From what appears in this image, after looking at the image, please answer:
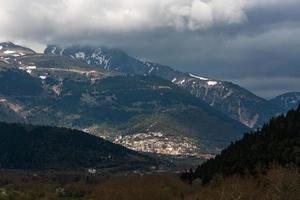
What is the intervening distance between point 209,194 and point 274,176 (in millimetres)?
23866

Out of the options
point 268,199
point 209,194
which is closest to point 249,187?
point 209,194

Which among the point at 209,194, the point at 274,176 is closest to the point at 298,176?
the point at 274,176

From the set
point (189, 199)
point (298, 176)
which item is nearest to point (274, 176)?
point (298, 176)

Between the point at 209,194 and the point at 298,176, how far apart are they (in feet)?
100

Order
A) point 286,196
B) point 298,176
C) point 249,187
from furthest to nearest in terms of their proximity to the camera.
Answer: point 249,187 → point 298,176 → point 286,196

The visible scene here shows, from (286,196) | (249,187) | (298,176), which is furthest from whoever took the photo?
(249,187)

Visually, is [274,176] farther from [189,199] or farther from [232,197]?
[189,199]

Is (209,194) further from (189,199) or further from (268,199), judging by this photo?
(268,199)

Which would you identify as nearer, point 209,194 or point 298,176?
point 298,176

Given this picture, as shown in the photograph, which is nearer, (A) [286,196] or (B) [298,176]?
(A) [286,196]

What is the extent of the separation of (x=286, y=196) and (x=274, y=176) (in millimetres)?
20018

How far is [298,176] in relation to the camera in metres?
154

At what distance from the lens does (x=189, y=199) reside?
183m

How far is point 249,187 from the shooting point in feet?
569
